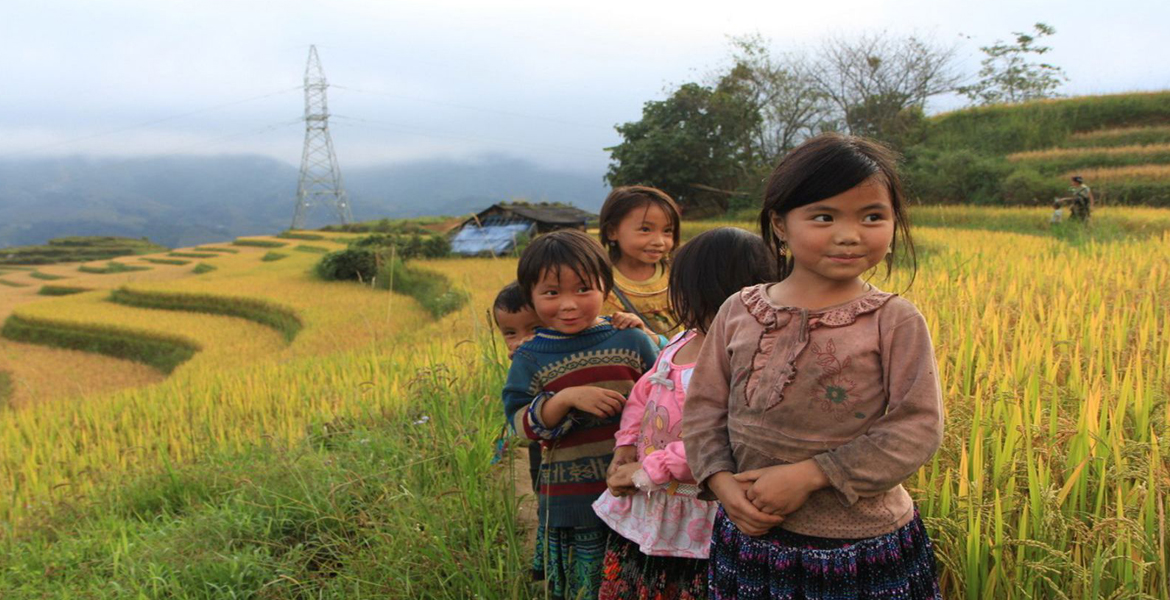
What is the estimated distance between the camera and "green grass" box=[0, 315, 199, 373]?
45.1 feet

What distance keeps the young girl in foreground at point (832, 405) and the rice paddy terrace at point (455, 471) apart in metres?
0.32

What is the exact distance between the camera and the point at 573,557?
1915mm

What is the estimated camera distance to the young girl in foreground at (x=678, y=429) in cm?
155

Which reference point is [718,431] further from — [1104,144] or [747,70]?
[747,70]

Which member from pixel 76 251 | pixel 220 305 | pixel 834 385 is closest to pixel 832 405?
pixel 834 385

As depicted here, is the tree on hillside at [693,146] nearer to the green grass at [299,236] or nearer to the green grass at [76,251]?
the green grass at [299,236]

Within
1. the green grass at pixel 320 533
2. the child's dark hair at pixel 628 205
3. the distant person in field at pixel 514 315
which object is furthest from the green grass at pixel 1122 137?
the distant person in field at pixel 514 315

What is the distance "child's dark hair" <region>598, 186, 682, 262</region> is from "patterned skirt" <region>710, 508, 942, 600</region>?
1.44m

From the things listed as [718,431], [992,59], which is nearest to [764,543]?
[718,431]

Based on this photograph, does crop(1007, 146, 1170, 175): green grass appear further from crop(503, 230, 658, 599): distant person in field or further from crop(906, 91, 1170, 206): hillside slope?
crop(503, 230, 658, 599): distant person in field

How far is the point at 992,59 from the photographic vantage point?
28.8 metres

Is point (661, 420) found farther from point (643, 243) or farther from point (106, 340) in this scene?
point (106, 340)

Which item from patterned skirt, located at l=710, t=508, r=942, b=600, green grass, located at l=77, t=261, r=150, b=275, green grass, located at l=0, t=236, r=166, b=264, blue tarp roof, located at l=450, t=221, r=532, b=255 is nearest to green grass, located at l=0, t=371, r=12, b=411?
blue tarp roof, located at l=450, t=221, r=532, b=255

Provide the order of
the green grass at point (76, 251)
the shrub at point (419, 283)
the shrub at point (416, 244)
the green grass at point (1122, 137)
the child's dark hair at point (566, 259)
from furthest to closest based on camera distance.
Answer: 1. the green grass at point (76, 251)
2. the shrub at point (416, 244)
3. the green grass at point (1122, 137)
4. the shrub at point (419, 283)
5. the child's dark hair at point (566, 259)
